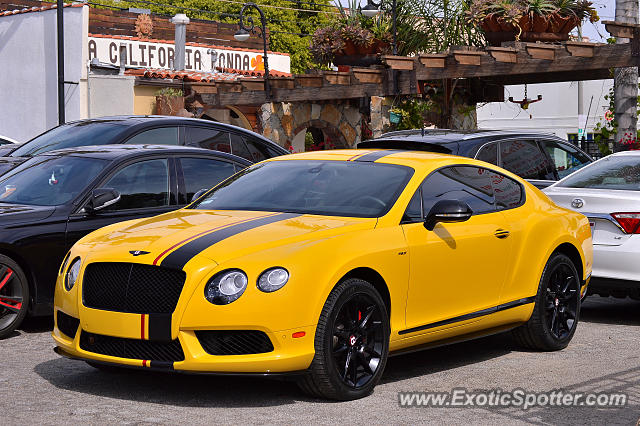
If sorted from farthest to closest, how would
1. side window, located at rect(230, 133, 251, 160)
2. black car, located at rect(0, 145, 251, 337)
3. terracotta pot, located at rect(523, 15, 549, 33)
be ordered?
terracotta pot, located at rect(523, 15, 549, 33) < side window, located at rect(230, 133, 251, 160) < black car, located at rect(0, 145, 251, 337)

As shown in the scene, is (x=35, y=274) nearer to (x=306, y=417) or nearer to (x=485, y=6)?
(x=306, y=417)

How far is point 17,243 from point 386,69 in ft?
37.4

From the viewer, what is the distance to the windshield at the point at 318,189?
7.13 metres

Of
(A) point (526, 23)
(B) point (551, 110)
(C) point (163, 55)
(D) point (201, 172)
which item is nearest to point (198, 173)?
(D) point (201, 172)

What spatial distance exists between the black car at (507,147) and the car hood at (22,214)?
12.1 feet

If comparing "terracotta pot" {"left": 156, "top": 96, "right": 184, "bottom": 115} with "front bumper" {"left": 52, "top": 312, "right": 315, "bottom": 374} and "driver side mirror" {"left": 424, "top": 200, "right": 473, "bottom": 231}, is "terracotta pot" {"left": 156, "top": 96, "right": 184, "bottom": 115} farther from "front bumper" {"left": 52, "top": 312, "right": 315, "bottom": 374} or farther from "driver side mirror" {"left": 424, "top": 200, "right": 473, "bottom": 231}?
"front bumper" {"left": 52, "top": 312, "right": 315, "bottom": 374}

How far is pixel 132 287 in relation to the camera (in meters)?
6.23

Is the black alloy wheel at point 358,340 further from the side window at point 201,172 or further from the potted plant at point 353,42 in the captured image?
the potted plant at point 353,42

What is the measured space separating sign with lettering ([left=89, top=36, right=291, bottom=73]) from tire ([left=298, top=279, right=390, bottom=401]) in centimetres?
2924

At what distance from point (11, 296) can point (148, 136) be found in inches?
155

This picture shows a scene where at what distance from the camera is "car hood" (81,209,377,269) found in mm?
6199

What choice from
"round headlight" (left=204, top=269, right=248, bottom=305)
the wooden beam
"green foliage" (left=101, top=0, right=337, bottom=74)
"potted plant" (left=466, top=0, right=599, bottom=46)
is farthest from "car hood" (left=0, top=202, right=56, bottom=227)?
"green foliage" (left=101, top=0, right=337, bottom=74)

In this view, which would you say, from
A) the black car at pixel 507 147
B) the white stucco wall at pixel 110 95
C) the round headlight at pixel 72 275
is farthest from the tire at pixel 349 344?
the white stucco wall at pixel 110 95

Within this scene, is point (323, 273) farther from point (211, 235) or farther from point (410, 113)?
point (410, 113)
